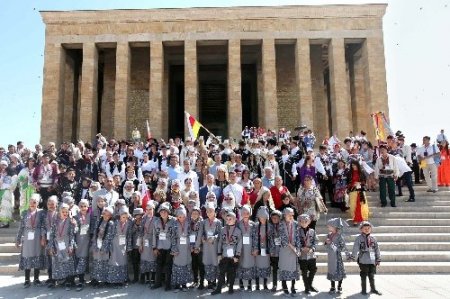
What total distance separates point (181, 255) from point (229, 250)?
42.5 inches

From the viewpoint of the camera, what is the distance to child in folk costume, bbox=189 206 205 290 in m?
8.42

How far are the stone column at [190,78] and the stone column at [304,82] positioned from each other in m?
7.11

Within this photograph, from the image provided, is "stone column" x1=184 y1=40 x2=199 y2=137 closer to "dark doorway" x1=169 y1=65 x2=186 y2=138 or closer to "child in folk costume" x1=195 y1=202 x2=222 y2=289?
"dark doorway" x1=169 y1=65 x2=186 y2=138

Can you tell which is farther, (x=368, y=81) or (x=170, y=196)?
(x=368, y=81)

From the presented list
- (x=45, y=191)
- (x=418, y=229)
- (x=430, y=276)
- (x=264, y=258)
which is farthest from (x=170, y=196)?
(x=418, y=229)

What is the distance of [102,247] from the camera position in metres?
8.47

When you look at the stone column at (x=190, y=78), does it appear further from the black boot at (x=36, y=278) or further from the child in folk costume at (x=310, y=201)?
the black boot at (x=36, y=278)

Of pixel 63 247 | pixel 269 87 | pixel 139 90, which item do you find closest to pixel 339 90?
pixel 269 87

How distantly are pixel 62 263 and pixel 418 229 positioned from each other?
981 cm

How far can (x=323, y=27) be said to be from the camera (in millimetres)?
27328

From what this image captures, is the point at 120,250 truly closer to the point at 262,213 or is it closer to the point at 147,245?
the point at 147,245

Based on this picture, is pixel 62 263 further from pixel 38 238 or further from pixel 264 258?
pixel 264 258

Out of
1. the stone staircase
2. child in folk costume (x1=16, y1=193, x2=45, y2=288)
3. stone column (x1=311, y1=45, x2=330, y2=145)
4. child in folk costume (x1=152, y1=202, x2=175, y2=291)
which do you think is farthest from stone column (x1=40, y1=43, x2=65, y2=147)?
child in folk costume (x1=152, y1=202, x2=175, y2=291)

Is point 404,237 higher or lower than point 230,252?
lower
